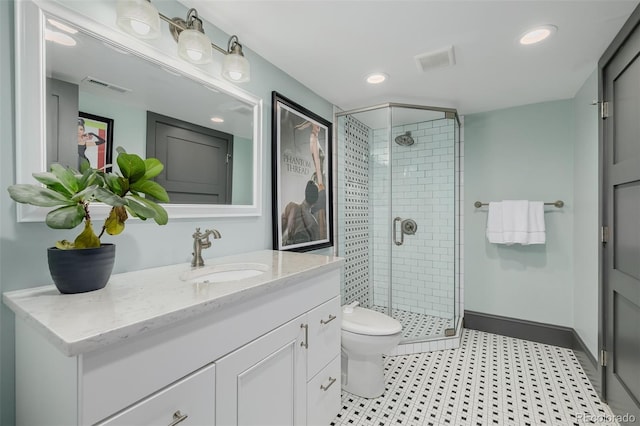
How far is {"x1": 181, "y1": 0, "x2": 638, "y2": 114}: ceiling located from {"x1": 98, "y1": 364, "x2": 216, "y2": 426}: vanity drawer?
1.62m

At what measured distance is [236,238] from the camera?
1680mm

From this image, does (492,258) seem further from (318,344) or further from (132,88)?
(132,88)

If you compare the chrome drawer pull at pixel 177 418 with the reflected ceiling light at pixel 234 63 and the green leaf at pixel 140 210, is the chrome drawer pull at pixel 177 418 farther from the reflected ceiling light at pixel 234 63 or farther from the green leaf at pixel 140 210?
the reflected ceiling light at pixel 234 63

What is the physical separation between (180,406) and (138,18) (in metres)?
1.35

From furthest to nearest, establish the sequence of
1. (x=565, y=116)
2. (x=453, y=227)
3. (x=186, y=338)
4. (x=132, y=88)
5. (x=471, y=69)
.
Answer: (x=453, y=227)
(x=565, y=116)
(x=471, y=69)
(x=132, y=88)
(x=186, y=338)

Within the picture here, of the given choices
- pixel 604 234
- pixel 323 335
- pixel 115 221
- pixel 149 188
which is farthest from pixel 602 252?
pixel 115 221

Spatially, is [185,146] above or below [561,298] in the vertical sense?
above

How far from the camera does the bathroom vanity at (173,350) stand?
0.65 meters

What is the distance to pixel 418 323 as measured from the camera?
9.26ft

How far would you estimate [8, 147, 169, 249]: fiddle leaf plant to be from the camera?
2.60 feet

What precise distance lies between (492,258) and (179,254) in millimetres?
2818

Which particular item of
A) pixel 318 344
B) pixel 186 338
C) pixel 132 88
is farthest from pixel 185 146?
pixel 318 344

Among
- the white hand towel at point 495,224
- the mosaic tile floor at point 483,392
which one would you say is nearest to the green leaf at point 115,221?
the mosaic tile floor at point 483,392

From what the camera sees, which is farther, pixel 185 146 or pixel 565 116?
pixel 565 116
